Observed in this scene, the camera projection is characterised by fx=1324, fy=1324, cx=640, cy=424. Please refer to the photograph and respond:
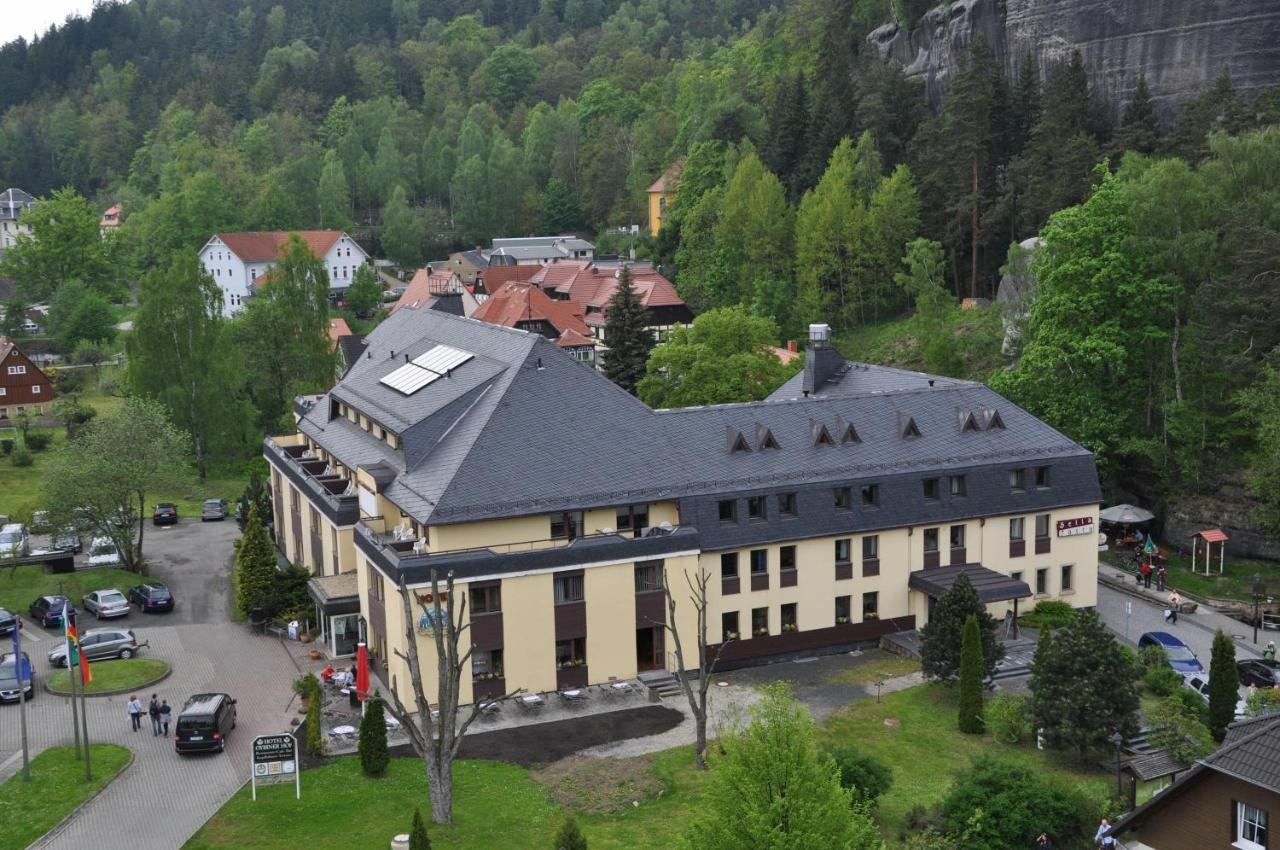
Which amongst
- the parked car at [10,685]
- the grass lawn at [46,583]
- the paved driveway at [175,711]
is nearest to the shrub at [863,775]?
the paved driveway at [175,711]

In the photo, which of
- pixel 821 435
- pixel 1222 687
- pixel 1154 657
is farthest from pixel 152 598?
pixel 1222 687

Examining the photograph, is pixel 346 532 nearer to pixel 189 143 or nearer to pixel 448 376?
pixel 448 376

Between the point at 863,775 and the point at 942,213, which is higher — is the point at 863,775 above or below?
below

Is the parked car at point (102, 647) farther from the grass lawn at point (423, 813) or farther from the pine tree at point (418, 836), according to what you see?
the pine tree at point (418, 836)

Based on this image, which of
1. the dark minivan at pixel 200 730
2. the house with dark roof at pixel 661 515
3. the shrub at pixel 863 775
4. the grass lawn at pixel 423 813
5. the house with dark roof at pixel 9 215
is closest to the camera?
the grass lawn at pixel 423 813

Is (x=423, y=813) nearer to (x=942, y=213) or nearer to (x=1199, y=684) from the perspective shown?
(x=1199, y=684)

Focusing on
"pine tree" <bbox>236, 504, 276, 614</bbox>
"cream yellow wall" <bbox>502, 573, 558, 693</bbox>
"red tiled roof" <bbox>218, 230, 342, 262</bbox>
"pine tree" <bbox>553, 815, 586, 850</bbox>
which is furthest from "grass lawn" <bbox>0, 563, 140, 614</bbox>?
"red tiled roof" <bbox>218, 230, 342, 262</bbox>

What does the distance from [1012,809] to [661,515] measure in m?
17.0

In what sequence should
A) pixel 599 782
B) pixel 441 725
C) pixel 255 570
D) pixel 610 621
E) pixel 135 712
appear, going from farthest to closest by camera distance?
pixel 255 570
pixel 610 621
pixel 135 712
pixel 599 782
pixel 441 725

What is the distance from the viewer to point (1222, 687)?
37.9 meters

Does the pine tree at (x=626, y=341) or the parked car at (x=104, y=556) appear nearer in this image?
the parked car at (x=104, y=556)

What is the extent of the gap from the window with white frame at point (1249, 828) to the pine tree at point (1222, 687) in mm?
13057

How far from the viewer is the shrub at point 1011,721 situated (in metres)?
38.5

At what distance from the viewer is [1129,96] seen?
247ft
